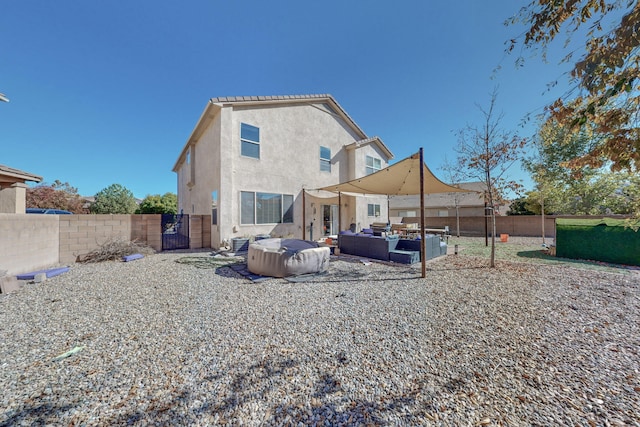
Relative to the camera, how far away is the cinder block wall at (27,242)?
22.8ft

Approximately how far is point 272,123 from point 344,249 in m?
8.60

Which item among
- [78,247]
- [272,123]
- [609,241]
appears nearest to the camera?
[609,241]

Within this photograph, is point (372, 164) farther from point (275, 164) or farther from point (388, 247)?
point (388, 247)

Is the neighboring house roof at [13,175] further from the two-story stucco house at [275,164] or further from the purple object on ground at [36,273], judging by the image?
the two-story stucco house at [275,164]

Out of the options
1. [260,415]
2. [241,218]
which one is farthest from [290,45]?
[260,415]

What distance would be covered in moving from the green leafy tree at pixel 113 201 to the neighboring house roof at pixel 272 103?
12364mm

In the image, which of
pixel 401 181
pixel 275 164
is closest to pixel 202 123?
pixel 275 164

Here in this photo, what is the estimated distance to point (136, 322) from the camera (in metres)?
4.32

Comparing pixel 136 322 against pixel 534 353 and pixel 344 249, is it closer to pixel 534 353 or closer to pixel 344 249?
pixel 534 353

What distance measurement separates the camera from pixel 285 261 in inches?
286

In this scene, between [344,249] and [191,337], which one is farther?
[344,249]

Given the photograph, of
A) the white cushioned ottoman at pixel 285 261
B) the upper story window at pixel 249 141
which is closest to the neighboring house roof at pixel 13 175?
Result: the upper story window at pixel 249 141

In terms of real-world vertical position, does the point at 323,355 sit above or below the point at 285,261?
below

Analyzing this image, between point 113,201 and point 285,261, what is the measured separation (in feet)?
96.4
